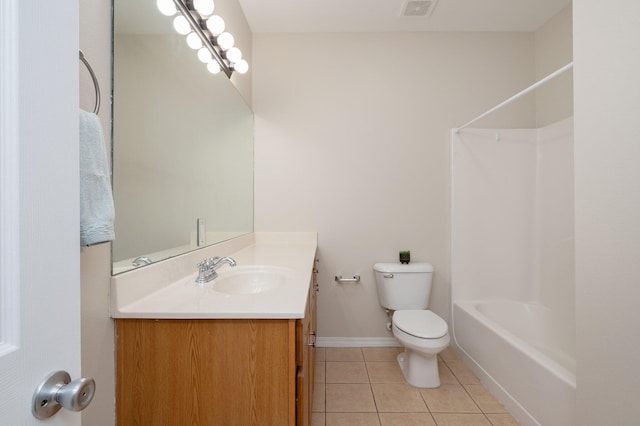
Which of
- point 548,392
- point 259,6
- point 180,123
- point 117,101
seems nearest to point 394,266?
point 548,392

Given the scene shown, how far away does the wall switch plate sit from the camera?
1.47 m

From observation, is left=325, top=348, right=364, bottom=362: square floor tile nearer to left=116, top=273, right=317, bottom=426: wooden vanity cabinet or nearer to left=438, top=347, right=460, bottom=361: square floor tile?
left=438, top=347, right=460, bottom=361: square floor tile

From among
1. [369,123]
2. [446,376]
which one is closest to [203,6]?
[369,123]

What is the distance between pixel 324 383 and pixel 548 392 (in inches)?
46.1

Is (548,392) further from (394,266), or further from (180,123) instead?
(180,123)

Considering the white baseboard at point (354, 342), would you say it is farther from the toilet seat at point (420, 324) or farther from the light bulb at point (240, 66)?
the light bulb at point (240, 66)

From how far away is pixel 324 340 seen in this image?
236 centimetres

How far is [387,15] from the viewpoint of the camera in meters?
2.14

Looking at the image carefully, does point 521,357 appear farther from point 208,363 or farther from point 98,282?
point 98,282

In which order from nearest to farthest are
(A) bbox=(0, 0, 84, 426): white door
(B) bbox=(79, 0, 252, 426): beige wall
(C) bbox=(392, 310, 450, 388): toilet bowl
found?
(A) bbox=(0, 0, 84, 426): white door
(B) bbox=(79, 0, 252, 426): beige wall
(C) bbox=(392, 310, 450, 388): toilet bowl

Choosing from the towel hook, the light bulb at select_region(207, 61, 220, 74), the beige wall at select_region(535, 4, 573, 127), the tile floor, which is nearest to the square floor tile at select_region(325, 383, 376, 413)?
the tile floor

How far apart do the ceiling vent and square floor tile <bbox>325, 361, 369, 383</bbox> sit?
8.18 feet

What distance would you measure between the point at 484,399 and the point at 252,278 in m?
1.53

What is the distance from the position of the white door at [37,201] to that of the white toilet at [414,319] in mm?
1691
